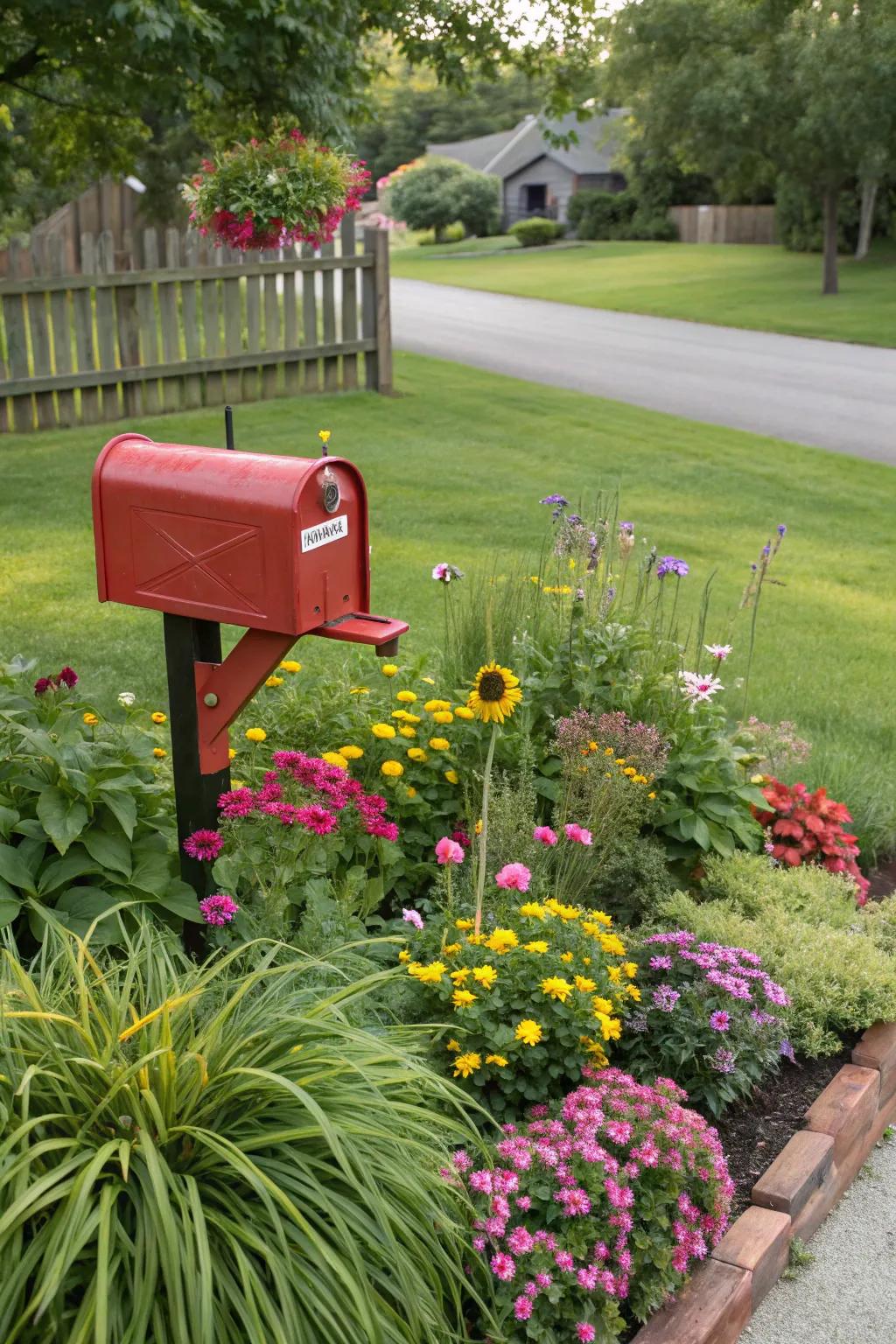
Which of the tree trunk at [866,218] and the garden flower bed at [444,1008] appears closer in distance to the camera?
the garden flower bed at [444,1008]

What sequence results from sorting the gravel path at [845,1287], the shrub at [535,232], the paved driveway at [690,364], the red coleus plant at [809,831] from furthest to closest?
the shrub at [535,232] < the paved driveway at [690,364] < the red coleus plant at [809,831] < the gravel path at [845,1287]

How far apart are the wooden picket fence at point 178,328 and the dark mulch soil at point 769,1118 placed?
8487mm

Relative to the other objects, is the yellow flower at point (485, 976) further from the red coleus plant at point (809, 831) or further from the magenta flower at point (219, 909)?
the red coleus plant at point (809, 831)

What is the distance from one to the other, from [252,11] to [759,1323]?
819 cm

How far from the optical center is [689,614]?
6664mm

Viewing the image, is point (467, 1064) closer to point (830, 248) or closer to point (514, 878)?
point (514, 878)

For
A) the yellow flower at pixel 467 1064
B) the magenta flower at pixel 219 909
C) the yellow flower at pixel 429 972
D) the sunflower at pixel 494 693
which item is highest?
the sunflower at pixel 494 693

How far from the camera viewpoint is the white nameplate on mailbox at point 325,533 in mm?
2715

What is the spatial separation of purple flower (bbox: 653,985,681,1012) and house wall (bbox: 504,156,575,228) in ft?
194

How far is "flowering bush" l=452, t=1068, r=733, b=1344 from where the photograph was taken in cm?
245

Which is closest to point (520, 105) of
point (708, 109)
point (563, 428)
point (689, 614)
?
point (708, 109)

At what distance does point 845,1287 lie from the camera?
111 inches

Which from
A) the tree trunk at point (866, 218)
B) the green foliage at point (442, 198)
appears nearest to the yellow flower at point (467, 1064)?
the tree trunk at point (866, 218)

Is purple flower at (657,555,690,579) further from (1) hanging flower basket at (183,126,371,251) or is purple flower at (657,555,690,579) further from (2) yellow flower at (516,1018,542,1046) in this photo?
(1) hanging flower basket at (183,126,371,251)
